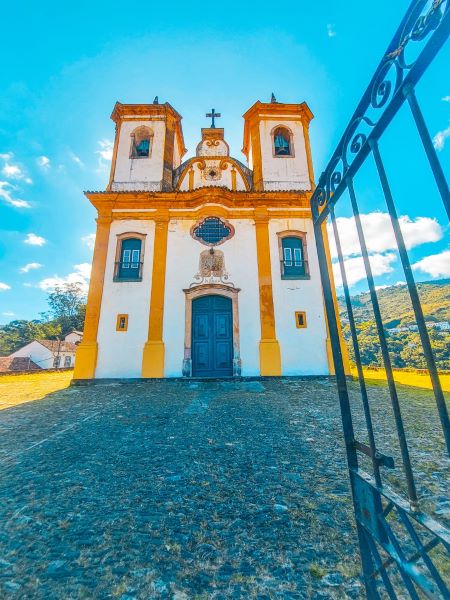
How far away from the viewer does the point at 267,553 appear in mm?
1570

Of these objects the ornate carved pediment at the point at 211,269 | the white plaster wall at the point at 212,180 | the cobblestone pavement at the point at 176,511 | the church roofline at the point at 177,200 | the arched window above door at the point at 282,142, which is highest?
the arched window above door at the point at 282,142

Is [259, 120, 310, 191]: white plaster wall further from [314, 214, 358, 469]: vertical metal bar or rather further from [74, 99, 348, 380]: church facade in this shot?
[314, 214, 358, 469]: vertical metal bar

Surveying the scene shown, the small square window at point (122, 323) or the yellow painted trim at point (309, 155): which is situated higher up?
the yellow painted trim at point (309, 155)

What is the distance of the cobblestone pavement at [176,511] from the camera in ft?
4.57

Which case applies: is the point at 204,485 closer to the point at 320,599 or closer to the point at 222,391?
the point at 320,599

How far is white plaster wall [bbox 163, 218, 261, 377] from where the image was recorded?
9.34 m

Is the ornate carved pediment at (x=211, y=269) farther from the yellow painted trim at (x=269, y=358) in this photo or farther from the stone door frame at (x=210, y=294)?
the yellow painted trim at (x=269, y=358)

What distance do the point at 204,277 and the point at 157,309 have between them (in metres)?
2.06

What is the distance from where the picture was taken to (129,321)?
9570 mm

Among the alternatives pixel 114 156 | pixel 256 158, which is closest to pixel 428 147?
pixel 256 158

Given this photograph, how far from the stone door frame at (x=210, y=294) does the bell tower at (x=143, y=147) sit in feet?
Answer: 16.4

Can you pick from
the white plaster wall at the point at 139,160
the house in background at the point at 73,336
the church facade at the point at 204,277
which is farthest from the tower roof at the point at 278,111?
the house in background at the point at 73,336

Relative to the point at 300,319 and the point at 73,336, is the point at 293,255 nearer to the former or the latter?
the point at 300,319

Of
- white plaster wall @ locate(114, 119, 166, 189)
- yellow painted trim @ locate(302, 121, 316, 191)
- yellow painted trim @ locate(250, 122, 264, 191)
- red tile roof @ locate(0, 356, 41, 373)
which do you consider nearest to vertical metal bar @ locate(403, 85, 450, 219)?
yellow painted trim @ locate(250, 122, 264, 191)
